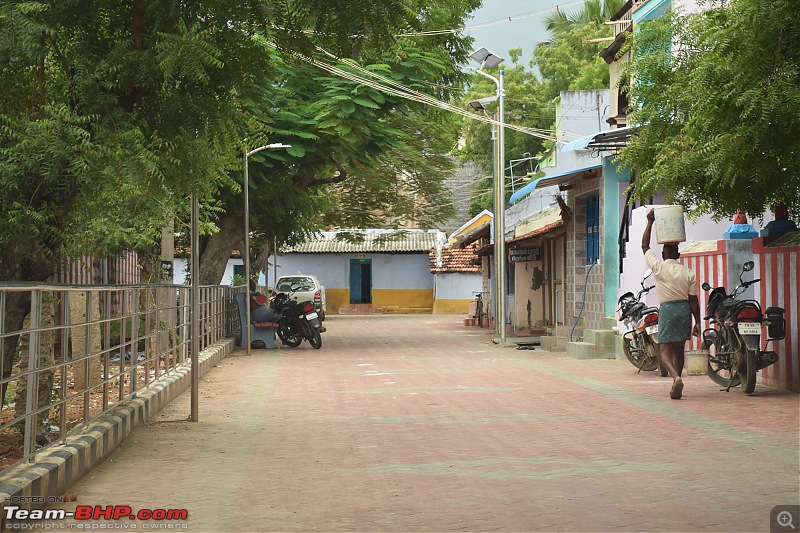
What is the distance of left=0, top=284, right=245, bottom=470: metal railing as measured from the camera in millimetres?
7277

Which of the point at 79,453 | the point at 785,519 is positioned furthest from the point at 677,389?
the point at 79,453

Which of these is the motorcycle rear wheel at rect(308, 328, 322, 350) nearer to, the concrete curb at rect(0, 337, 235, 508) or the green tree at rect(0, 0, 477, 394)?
the concrete curb at rect(0, 337, 235, 508)

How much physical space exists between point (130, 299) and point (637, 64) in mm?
6536

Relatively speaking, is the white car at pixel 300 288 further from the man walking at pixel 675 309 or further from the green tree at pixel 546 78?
the man walking at pixel 675 309

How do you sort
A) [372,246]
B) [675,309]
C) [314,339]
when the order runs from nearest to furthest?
[675,309] → [314,339] → [372,246]

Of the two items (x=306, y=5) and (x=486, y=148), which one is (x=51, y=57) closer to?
(x=306, y=5)

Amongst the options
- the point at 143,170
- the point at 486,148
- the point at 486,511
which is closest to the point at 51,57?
the point at 143,170

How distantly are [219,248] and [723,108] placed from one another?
1988cm

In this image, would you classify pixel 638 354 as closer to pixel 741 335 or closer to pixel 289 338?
pixel 741 335

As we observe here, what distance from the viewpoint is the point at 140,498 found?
7.36 m

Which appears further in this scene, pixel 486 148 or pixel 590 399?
pixel 486 148

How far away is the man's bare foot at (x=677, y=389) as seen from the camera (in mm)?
13102

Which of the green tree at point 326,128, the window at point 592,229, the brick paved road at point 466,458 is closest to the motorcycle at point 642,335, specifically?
the brick paved road at point 466,458

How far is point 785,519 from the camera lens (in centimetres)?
639
